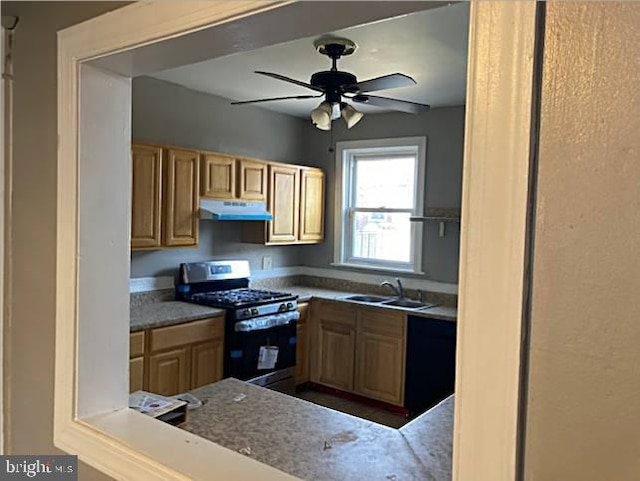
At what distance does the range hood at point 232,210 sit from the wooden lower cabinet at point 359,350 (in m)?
0.96

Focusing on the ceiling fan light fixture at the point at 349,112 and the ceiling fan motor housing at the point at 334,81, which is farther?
the ceiling fan light fixture at the point at 349,112

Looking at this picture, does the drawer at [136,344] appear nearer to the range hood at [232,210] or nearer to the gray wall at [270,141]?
the gray wall at [270,141]

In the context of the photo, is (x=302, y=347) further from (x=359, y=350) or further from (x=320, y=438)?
(x=320, y=438)

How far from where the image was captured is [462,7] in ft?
7.42

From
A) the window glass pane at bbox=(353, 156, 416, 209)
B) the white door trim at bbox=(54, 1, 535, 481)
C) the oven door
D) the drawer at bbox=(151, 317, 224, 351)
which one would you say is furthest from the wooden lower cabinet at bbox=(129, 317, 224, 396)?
the white door trim at bbox=(54, 1, 535, 481)

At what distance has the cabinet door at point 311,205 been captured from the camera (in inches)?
192

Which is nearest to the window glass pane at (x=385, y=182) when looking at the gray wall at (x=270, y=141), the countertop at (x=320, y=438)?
the gray wall at (x=270, y=141)

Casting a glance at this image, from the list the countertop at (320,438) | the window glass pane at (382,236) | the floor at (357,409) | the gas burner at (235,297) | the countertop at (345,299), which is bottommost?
the floor at (357,409)

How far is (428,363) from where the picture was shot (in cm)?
398

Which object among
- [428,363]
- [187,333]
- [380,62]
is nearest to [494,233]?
[380,62]

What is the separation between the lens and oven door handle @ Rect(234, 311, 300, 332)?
151 inches

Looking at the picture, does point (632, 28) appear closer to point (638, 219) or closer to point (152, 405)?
point (638, 219)

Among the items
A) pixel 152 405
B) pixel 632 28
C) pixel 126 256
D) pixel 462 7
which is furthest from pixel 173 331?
pixel 632 28

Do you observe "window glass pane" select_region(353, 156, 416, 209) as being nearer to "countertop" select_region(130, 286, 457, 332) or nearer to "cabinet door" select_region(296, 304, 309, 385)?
"countertop" select_region(130, 286, 457, 332)
